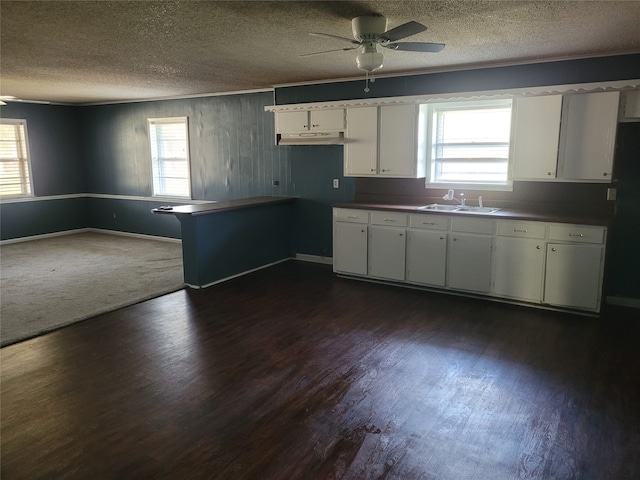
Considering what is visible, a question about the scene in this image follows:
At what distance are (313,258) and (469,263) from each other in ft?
7.79

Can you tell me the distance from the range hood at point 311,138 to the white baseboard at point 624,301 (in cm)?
336

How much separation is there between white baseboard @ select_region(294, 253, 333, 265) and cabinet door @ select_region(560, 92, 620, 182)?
3.09 m

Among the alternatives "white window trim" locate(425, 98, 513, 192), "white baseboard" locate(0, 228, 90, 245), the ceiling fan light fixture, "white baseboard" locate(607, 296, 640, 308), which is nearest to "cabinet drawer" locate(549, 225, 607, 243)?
"white window trim" locate(425, 98, 513, 192)

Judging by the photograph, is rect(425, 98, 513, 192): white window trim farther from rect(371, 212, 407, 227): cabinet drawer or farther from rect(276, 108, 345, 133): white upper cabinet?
rect(276, 108, 345, 133): white upper cabinet

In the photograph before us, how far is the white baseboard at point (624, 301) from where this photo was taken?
14.7 ft

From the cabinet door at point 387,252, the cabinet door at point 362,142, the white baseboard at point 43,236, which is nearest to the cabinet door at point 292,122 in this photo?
the cabinet door at point 362,142

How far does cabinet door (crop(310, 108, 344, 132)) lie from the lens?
5.58 metres

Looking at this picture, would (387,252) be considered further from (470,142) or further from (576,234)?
(576,234)

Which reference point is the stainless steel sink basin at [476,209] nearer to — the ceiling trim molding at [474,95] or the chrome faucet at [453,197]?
the chrome faucet at [453,197]

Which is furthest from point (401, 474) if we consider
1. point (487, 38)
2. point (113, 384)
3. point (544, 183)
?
point (544, 183)

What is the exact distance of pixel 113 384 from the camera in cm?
303

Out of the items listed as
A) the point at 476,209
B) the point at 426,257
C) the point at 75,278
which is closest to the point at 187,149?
the point at 75,278

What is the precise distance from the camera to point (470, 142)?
16.8 ft

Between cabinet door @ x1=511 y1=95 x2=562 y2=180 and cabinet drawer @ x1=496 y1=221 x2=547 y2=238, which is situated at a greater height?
cabinet door @ x1=511 y1=95 x2=562 y2=180
